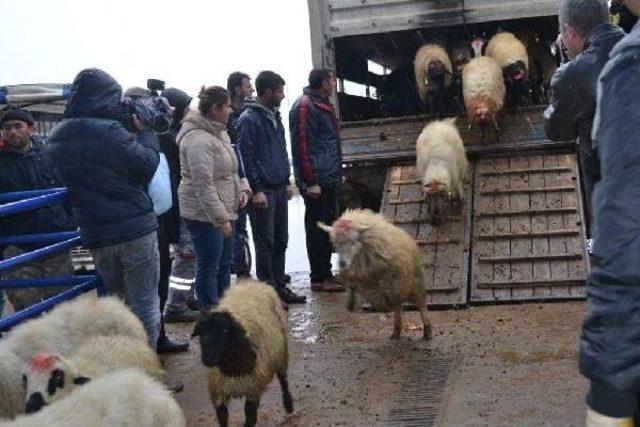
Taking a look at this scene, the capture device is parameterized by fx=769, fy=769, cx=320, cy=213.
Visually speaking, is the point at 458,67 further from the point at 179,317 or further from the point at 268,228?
the point at 179,317

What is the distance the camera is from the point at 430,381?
5.86 meters

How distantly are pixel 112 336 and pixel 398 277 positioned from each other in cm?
296

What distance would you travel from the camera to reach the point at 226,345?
4664mm

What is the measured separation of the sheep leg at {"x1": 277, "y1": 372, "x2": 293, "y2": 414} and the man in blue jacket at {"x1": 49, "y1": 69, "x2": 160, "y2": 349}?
0.96 meters

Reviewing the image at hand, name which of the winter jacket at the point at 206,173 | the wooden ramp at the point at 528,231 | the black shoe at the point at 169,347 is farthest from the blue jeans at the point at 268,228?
the wooden ramp at the point at 528,231

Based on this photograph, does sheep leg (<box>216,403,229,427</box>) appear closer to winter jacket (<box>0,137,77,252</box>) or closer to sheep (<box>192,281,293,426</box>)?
sheep (<box>192,281,293,426</box>)

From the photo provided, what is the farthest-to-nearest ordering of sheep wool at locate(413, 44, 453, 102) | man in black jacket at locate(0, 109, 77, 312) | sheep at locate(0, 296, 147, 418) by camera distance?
1. sheep wool at locate(413, 44, 453, 102)
2. man in black jacket at locate(0, 109, 77, 312)
3. sheep at locate(0, 296, 147, 418)

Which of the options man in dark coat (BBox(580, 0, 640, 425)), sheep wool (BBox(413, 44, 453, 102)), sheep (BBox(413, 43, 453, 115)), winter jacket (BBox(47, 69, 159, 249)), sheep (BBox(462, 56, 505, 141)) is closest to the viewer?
man in dark coat (BBox(580, 0, 640, 425))

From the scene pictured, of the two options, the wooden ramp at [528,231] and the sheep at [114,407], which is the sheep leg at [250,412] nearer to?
the sheep at [114,407]

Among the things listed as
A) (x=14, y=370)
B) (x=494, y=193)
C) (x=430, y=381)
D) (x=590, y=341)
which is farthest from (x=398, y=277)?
(x=590, y=341)

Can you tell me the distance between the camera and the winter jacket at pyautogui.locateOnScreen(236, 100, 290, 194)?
27.2 feet

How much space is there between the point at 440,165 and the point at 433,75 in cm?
246

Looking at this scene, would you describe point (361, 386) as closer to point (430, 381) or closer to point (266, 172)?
point (430, 381)

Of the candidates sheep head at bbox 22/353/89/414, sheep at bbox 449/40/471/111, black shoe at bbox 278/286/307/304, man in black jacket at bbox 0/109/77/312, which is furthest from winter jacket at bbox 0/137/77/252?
sheep at bbox 449/40/471/111
